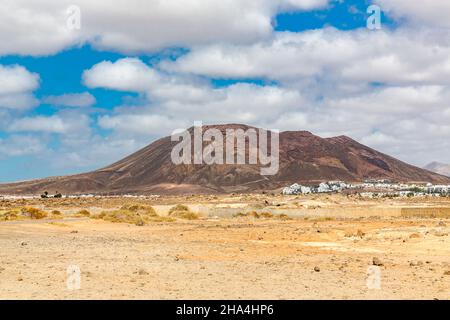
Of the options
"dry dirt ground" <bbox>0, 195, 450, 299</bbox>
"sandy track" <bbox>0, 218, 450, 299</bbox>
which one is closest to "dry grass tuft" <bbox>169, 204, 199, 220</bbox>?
"dry dirt ground" <bbox>0, 195, 450, 299</bbox>

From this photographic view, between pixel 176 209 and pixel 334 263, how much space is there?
1815 inches

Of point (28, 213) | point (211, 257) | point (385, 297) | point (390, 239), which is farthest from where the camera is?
point (28, 213)

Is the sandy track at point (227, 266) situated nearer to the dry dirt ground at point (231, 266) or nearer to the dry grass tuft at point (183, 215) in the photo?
the dry dirt ground at point (231, 266)

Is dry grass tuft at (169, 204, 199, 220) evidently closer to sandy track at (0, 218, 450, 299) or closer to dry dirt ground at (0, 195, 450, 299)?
dry dirt ground at (0, 195, 450, 299)

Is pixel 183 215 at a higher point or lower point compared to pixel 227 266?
higher

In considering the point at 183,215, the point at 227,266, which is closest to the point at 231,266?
the point at 227,266

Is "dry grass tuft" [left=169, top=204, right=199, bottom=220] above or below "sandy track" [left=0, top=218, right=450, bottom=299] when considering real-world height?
above

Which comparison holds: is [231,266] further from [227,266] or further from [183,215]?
[183,215]

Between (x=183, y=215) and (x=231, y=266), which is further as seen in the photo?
(x=183, y=215)

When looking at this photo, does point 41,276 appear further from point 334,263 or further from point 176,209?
point 176,209

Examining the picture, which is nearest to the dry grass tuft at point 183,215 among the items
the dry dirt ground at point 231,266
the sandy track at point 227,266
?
the dry dirt ground at point 231,266
